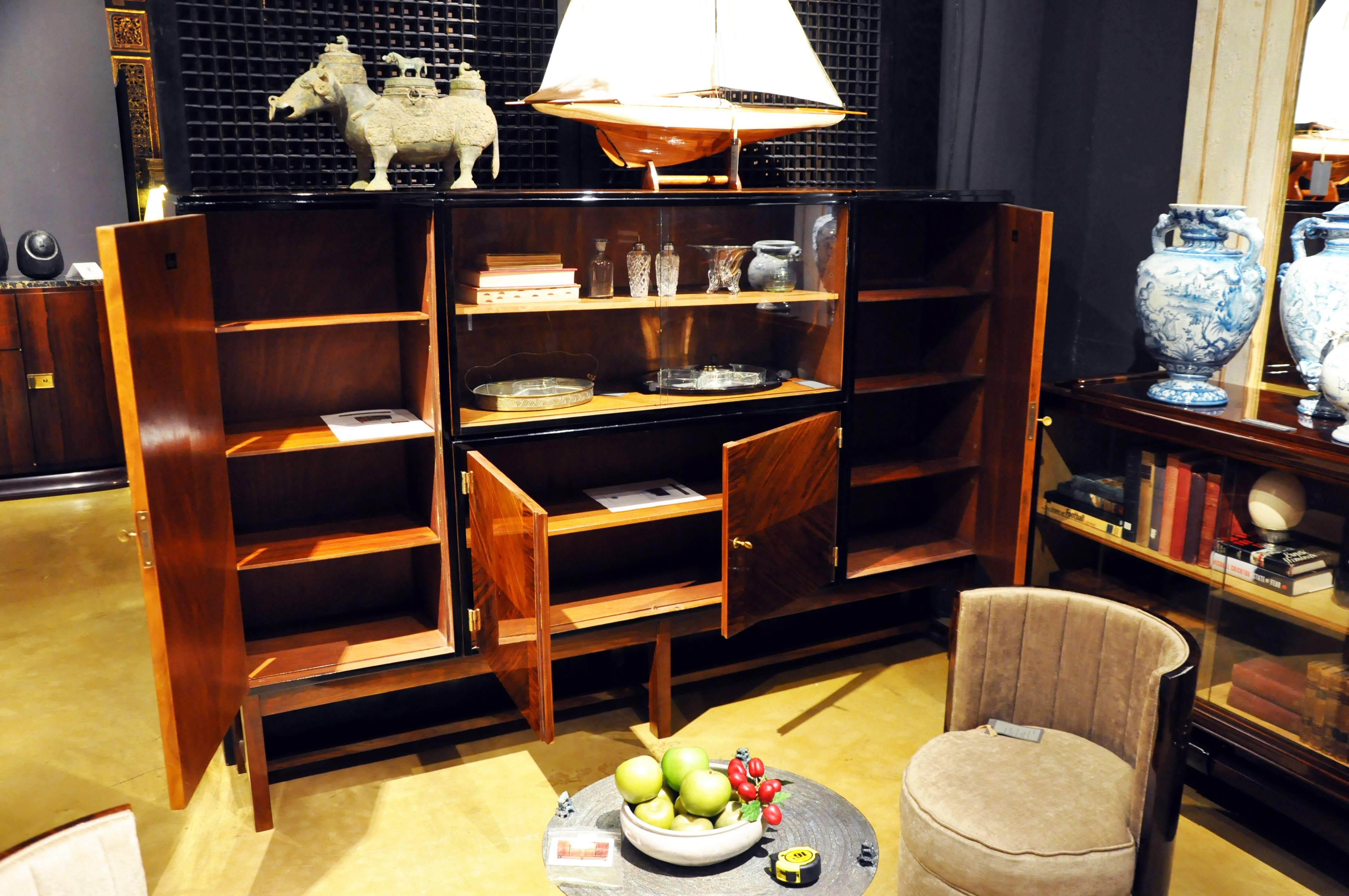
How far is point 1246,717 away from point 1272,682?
12 cm

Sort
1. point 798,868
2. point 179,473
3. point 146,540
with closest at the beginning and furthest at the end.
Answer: point 798,868, point 146,540, point 179,473

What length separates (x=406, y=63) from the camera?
2.76m

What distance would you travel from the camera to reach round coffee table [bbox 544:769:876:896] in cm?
182

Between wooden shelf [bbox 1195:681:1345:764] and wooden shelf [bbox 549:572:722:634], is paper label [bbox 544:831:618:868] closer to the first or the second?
wooden shelf [bbox 549:572:722:634]

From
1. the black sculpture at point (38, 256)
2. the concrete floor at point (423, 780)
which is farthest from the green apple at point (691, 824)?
the black sculpture at point (38, 256)

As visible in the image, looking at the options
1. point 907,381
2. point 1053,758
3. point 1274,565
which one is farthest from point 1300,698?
point 907,381

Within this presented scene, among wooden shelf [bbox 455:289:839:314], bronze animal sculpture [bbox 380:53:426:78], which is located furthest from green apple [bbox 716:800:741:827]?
bronze animal sculpture [bbox 380:53:426:78]

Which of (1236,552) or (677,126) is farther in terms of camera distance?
(677,126)

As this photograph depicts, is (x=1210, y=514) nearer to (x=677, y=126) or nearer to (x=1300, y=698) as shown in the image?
(x=1300, y=698)

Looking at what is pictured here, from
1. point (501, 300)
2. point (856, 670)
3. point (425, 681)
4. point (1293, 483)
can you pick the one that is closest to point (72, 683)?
point (425, 681)

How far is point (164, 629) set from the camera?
6.89 ft

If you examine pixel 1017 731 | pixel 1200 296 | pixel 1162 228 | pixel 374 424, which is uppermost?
pixel 1162 228

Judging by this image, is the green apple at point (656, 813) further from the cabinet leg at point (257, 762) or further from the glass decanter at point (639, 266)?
the glass decanter at point (639, 266)

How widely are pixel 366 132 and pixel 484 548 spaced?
43.7 inches
